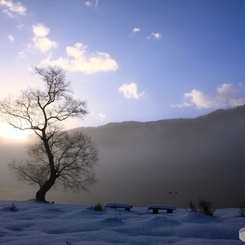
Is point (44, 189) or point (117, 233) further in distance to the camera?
point (44, 189)

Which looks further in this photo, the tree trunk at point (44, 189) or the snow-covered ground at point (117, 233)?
the tree trunk at point (44, 189)

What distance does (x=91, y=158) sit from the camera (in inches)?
680

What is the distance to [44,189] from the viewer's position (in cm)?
1546

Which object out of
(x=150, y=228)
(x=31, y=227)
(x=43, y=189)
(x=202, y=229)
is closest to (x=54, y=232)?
(x=31, y=227)

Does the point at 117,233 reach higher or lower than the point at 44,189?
higher

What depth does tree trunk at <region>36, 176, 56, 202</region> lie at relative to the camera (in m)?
15.2

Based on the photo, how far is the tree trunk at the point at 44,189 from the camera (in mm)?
15172

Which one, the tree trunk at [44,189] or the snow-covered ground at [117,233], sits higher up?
the snow-covered ground at [117,233]

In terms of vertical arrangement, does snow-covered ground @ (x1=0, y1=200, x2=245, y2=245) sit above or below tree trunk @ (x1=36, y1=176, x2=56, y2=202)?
above

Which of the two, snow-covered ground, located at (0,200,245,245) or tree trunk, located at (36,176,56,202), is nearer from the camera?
snow-covered ground, located at (0,200,245,245)

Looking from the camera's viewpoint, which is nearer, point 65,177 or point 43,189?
point 43,189

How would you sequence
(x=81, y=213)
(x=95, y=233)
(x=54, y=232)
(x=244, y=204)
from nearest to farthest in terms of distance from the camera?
(x=95, y=233) → (x=54, y=232) → (x=244, y=204) → (x=81, y=213)

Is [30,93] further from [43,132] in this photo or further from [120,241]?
[120,241]

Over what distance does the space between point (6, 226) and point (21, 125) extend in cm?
1232
